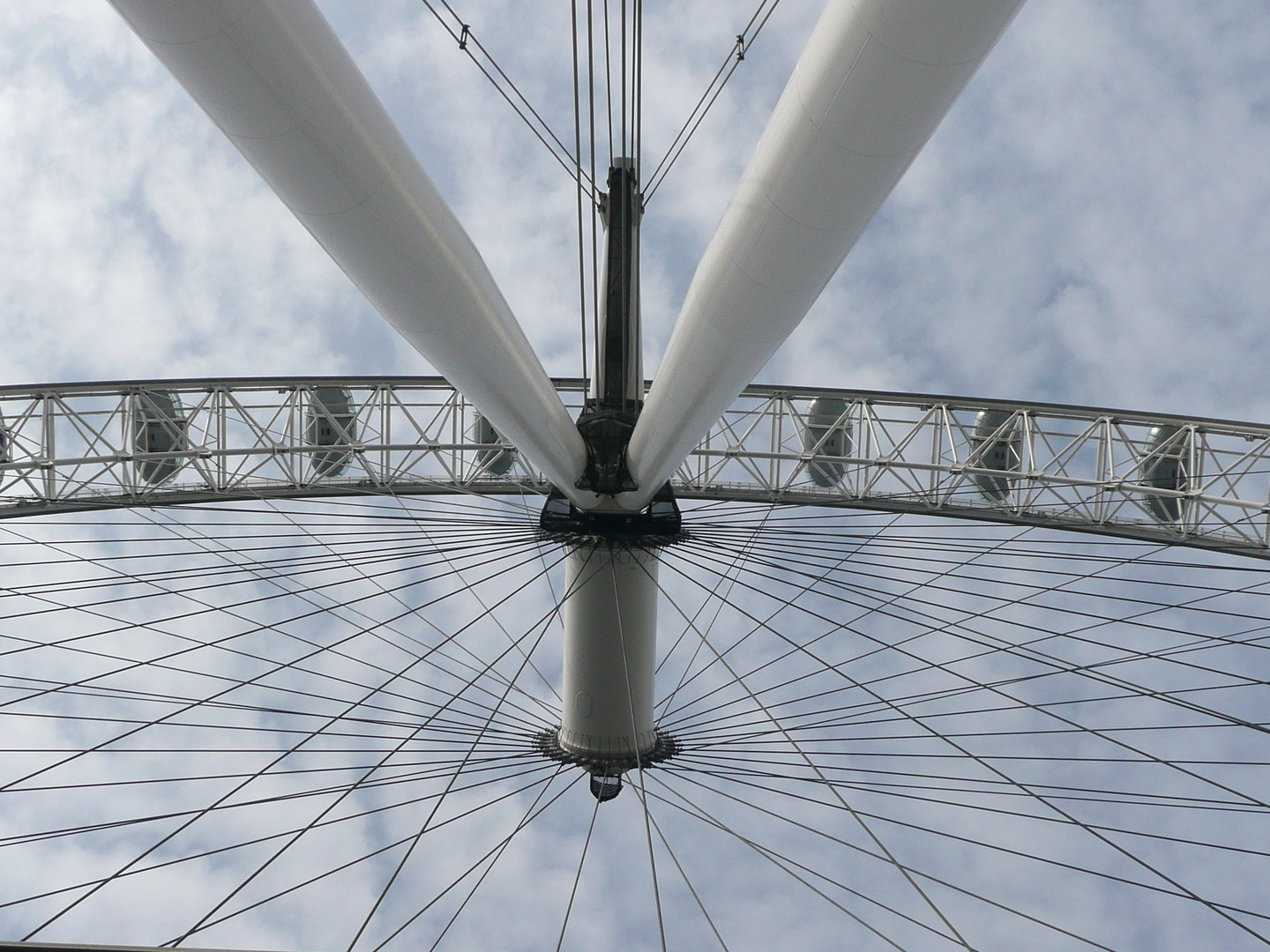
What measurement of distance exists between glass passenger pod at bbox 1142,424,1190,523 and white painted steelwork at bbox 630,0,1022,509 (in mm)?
16560

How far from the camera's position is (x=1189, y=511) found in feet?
68.2

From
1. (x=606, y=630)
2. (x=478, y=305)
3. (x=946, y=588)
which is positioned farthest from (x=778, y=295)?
(x=606, y=630)

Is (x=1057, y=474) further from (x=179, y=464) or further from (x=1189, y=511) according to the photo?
(x=179, y=464)

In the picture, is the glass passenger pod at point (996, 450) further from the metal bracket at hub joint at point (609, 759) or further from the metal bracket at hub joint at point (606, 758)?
the metal bracket at hub joint at point (609, 759)

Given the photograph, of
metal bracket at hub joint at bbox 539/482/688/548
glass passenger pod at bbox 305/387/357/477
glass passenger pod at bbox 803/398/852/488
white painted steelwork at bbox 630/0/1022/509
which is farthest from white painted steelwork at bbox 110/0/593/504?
glass passenger pod at bbox 803/398/852/488

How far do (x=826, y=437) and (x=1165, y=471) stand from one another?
22.6 ft

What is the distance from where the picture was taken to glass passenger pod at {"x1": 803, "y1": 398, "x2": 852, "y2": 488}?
21875mm

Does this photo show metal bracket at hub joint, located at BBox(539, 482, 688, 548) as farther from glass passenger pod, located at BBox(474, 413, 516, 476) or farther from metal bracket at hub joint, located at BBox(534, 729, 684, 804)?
glass passenger pod, located at BBox(474, 413, 516, 476)

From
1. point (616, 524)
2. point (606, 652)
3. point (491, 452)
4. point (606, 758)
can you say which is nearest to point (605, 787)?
point (606, 758)

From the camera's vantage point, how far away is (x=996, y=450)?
22094 mm

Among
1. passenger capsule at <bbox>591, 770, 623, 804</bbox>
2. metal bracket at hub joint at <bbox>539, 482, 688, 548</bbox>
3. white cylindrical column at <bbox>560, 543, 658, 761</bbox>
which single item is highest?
metal bracket at hub joint at <bbox>539, 482, 688, 548</bbox>

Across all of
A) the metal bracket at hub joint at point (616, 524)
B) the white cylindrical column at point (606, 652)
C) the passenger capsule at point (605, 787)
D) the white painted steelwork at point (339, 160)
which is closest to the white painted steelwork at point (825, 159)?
the white painted steelwork at point (339, 160)

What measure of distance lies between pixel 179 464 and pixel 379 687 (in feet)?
42.5

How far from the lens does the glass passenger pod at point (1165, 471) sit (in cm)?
2089
